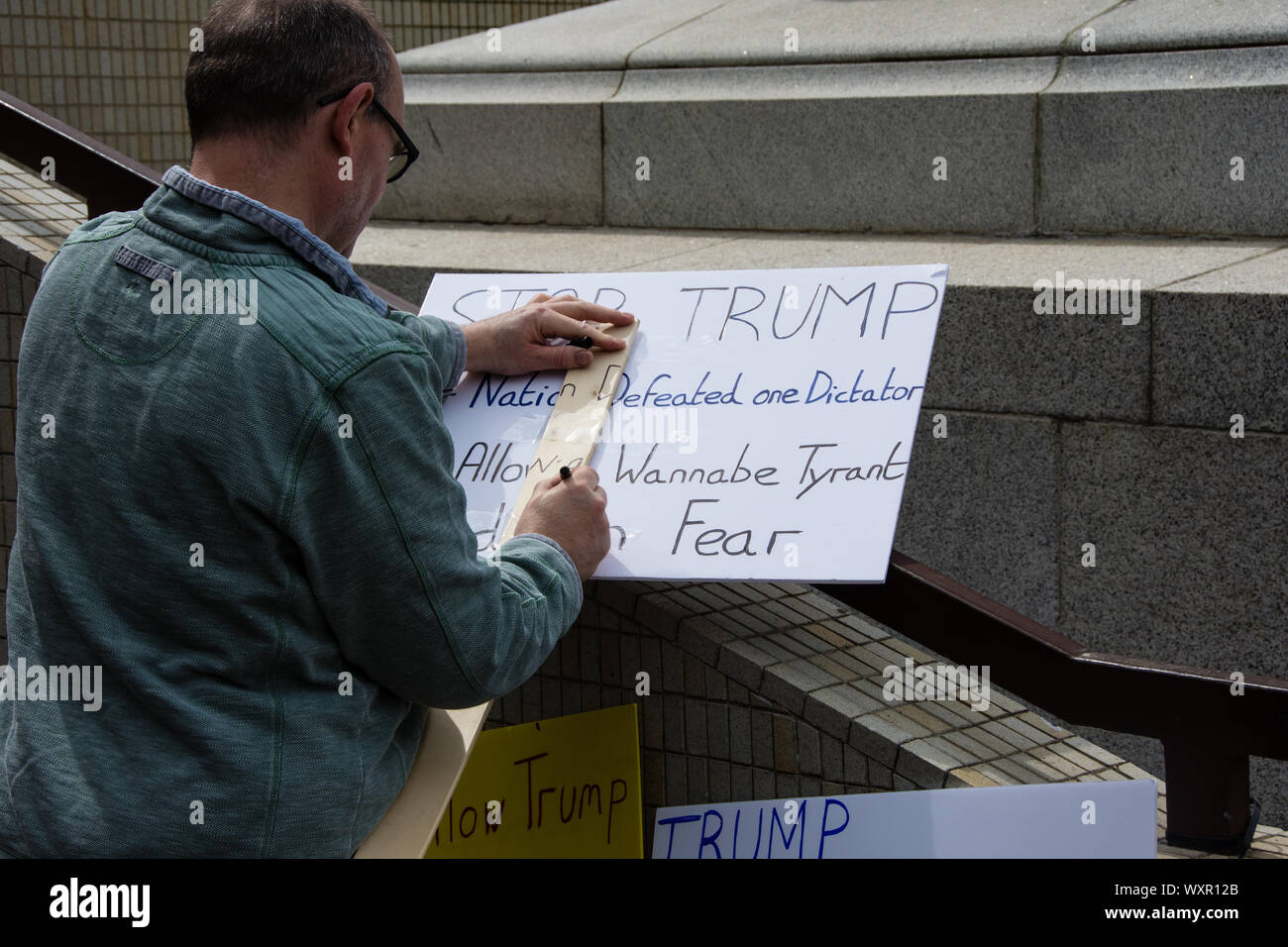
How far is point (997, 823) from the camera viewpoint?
2.47 meters

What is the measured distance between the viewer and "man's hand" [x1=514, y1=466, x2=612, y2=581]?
2.35m

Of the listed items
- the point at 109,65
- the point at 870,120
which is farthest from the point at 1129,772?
the point at 109,65

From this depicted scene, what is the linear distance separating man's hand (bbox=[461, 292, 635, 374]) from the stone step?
1847mm

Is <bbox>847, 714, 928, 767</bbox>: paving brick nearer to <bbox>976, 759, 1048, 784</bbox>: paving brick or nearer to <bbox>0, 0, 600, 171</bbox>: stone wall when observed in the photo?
<bbox>976, 759, 1048, 784</bbox>: paving brick

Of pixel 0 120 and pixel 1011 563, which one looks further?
pixel 1011 563

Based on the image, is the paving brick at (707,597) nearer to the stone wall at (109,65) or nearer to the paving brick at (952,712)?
the paving brick at (952,712)

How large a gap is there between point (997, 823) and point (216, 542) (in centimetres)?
133

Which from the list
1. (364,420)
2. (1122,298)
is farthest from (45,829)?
(1122,298)

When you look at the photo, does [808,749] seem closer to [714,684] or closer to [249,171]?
[714,684]

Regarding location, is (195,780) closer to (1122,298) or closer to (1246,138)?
(1122,298)

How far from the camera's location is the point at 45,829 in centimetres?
190

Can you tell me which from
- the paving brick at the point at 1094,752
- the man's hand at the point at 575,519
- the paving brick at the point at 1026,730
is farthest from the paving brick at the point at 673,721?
→ the paving brick at the point at 1094,752
